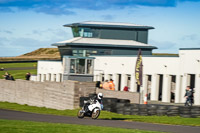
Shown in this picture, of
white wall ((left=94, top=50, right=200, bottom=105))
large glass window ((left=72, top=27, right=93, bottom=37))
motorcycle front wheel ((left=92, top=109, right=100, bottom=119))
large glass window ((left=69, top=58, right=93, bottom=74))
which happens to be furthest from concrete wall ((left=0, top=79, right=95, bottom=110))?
large glass window ((left=72, top=27, right=93, bottom=37))

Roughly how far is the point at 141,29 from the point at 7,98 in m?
27.2

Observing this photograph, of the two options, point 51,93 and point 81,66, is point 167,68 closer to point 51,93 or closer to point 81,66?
point 51,93

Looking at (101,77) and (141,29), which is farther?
(141,29)

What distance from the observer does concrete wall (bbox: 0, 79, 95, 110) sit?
35.4m

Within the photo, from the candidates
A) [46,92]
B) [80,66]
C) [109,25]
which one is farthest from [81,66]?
[46,92]

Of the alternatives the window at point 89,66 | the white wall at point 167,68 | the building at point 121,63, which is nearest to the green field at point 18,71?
the building at point 121,63

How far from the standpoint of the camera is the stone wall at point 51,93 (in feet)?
116

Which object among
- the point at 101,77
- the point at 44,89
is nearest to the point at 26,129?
the point at 44,89

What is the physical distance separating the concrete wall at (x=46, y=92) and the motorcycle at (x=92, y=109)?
30.5 feet

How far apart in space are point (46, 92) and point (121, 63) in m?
13.4

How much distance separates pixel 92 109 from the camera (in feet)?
83.1

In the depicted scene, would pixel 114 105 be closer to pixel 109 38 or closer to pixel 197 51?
pixel 197 51

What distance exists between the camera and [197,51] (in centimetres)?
3962

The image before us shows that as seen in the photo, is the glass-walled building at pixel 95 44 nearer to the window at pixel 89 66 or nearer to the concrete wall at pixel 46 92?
the window at pixel 89 66
